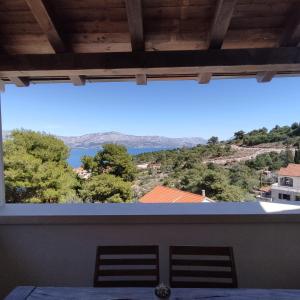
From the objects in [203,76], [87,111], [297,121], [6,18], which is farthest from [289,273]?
[87,111]

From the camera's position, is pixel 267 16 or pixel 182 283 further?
pixel 267 16

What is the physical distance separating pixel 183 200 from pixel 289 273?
3.21 feet

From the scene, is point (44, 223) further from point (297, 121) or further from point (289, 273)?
point (297, 121)

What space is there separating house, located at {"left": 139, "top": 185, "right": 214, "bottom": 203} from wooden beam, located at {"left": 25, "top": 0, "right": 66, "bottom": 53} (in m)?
1.42

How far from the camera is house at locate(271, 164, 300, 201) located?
226cm

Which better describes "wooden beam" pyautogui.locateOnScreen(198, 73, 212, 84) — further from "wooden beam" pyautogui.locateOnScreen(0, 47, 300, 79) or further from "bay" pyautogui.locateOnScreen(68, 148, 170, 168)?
"bay" pyautogui.locateOnScreen(68, 148, 170, 168)

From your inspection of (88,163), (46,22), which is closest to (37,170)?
(88,163)

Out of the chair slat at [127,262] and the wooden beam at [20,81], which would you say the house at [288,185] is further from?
the wooden beam at [20,81]

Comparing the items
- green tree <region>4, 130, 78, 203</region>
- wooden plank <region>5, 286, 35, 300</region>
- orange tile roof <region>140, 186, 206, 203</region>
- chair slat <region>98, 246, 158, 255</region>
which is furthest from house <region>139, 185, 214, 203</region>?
wooden plank <region>5, 286, 35, 300</region>

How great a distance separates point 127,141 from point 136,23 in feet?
4.64

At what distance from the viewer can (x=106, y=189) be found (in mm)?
2734

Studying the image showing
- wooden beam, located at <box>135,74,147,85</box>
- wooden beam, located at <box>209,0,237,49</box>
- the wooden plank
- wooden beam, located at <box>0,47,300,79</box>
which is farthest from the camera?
wooden beam, located at <box>135,74,147,85</box>

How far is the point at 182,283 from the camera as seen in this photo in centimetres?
150

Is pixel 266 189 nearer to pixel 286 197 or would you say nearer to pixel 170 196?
pixel 286 197
